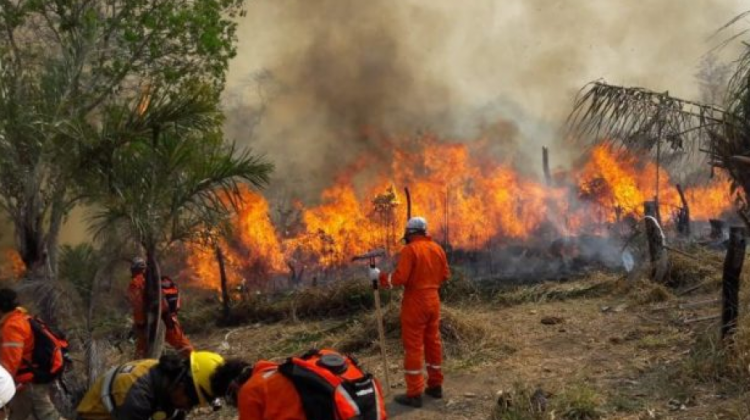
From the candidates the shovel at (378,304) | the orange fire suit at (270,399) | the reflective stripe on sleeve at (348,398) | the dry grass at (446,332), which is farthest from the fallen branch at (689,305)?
the orange fire suit at (270,399)

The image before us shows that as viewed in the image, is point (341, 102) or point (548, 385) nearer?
point (548, 385)

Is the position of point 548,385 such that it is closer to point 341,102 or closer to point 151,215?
point 151,215

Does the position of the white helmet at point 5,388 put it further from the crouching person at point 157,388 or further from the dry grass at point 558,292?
the dry grass at point 558,292

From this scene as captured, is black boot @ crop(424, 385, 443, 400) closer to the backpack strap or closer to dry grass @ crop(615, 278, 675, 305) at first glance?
the backpack strap

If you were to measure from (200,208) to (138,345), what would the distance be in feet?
7.21

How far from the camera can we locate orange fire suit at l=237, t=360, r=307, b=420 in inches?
123

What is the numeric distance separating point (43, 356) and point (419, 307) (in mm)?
3496

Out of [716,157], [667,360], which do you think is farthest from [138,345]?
[716,157]

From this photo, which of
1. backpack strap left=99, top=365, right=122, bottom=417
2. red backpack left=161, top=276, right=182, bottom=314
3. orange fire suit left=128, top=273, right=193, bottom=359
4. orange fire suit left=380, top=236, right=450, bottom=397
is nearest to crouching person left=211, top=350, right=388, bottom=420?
backpack strap left=99, top=365, right=122, bottom=417

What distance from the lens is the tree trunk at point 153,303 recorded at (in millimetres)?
6672

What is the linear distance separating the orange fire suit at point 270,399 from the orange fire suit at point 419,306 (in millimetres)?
3365

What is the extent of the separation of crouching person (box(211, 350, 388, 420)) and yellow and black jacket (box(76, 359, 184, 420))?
683mm

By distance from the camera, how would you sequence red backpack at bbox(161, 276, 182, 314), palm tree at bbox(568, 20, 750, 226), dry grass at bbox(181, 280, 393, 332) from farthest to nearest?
dry grass at bbox(181, 280, 393, 332) < red backpack at bbox(161, 276, 182, 314) < palm tree at bbox(568, 20, 750, 226)

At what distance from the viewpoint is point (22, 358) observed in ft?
18.6
